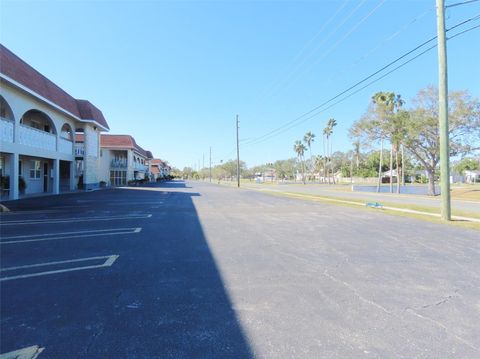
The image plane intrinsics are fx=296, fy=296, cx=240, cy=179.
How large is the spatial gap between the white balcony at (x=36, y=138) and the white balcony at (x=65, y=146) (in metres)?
0.91

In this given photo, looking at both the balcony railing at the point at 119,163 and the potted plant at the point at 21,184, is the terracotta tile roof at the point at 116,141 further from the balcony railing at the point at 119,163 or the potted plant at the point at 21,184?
the potted plant at the point at 21,184

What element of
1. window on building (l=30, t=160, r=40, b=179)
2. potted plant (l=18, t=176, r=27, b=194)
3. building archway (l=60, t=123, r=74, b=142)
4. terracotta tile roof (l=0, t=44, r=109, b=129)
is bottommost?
potted plant (l=18, t=176, r=27, b=194)

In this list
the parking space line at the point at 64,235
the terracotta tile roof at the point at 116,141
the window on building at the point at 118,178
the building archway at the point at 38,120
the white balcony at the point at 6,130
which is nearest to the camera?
the parking space line at the point at 64,235

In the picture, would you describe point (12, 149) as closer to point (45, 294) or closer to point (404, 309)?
point (45, 294)

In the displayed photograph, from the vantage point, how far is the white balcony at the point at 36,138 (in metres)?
17.5

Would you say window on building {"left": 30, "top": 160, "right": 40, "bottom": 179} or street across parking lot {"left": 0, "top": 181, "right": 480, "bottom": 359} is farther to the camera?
window on building {"left": 30, "top": 160, "right": 40, "bottom": 179}

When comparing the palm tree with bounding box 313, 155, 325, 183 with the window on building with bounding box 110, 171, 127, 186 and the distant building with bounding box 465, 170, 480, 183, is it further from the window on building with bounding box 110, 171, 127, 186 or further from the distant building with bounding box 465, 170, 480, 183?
the window on building with bounding box 110, 171, 127, 186

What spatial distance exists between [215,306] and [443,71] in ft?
42.7

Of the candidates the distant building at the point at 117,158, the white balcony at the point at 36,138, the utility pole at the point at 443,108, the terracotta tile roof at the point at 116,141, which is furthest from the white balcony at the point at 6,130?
the terracotta tile roof at the point at 116,141

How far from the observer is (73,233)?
8.25 meters

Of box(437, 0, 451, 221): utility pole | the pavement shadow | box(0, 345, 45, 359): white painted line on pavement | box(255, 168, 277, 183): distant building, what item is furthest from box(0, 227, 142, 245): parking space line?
box(255, 168, 277, 183): distant building

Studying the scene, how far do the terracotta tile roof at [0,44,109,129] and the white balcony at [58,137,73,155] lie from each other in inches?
95.5

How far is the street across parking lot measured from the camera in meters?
2.91

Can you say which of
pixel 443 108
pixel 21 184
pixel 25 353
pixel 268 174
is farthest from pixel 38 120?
pixel 268 174
